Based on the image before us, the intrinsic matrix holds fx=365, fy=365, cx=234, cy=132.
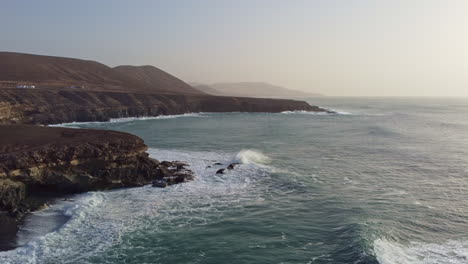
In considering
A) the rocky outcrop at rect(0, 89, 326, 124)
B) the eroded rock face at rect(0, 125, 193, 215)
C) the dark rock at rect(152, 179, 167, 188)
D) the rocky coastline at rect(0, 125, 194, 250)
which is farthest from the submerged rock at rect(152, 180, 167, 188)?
the rocky outcrop at rect(0, 89, 326, 124)

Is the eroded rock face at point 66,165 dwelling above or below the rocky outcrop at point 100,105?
below

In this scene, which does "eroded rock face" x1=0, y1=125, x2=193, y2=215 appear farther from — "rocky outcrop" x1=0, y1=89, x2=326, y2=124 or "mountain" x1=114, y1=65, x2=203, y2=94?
"mountain" x1=114, y1=65, x2=203, y2=94

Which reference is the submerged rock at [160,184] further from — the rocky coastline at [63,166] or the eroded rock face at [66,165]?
the eroded rock face at [66,165]

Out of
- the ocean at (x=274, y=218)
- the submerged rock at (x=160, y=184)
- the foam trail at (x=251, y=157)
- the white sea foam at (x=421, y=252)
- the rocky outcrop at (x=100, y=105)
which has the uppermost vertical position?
the rocky outcrop at (x=100, y=105)

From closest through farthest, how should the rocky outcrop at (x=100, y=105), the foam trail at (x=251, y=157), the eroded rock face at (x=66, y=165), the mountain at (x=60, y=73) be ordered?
the eroded rock face at (x=66, y=165), the foam trail at (x=251, y=157), the rocky outcrop at (x=100, y=105), the mountain at (x=60, y=73)

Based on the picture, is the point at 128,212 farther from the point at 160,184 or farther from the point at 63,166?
the point at 63,166

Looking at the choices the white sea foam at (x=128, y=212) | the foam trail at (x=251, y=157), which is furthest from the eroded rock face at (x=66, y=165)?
the foam trail at (x=251, y=157)

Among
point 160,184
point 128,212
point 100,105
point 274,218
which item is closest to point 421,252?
point 274,218
